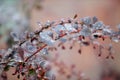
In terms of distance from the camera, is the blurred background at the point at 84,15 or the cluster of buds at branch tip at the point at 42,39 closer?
the cluster of buds at branch tip at the point at 42,39

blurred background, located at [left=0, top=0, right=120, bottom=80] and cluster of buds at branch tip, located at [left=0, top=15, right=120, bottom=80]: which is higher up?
blurred background, located at [left=0, top=0, right=120, bottom=80]

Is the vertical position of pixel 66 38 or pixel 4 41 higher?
pixel 4 41

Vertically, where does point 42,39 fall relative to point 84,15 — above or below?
below

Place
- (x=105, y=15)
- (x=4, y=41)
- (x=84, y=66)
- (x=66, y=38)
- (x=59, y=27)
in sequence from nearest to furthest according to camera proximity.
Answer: (x=59, y=27)
(x=66, y=38)
(x=4, y=41)
(x=84, y=66)
(x=105, y=15)

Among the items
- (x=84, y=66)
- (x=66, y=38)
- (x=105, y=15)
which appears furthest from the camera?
(x=105, y=15)

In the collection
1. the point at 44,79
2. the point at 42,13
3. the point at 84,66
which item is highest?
the point at 42,13

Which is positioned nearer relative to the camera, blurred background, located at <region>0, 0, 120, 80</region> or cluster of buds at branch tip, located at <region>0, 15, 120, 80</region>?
cluster of buds at branch tip, located at <region>0, 15, 120, 80</region>

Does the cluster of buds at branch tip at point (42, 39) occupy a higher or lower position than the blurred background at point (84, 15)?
lower

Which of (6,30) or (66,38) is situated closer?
(66,38)

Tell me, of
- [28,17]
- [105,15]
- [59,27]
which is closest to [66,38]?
[59,27]

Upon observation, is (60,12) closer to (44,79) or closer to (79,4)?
(79,4)

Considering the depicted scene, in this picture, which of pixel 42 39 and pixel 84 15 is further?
pixel 84 15
